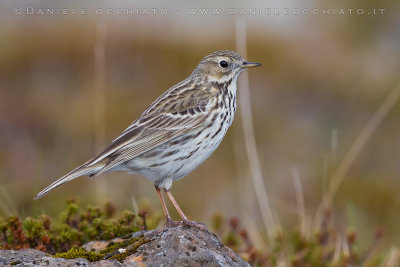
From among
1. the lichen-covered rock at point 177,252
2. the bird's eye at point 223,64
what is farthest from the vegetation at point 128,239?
the bird's eye at point 223,64

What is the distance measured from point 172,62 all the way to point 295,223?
5997 millimetres

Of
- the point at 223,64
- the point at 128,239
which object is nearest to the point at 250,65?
the point at 223,64

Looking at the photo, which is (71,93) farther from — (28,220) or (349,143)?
(28,220)

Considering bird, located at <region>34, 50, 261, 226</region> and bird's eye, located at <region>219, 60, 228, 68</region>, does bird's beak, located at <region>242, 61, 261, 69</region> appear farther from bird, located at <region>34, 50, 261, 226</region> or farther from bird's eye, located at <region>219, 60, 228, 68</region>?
bird, located at <region>34, 50, 261, 226</region>

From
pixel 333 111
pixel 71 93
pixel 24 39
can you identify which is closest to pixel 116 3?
pixel 24 39

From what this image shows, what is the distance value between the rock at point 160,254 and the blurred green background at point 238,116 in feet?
14.3

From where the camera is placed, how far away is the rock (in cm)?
467

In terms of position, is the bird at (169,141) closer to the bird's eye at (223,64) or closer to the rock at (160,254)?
the bird's eye at (223,64)

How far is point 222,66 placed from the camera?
6.88m

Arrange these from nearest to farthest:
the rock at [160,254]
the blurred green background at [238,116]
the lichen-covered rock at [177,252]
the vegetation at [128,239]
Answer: the rock at [160,254], the lichen-covered rock at [177,252], the vegetation at [128,239], the blurred green background at [238,116]

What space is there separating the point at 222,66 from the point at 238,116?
19.0ft

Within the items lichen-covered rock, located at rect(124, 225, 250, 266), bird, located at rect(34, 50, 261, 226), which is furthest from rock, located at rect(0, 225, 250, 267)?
bird, located at rect(34, 50, 261, 226)

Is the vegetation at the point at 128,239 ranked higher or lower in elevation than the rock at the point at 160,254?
lower

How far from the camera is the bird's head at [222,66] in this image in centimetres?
682
